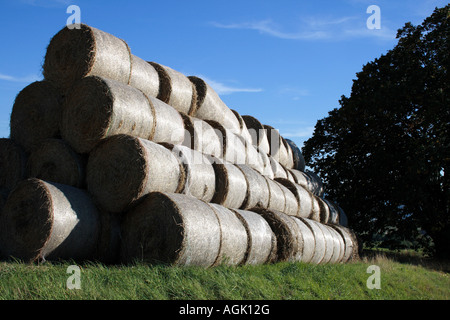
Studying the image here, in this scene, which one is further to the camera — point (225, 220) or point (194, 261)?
point (225, 220)

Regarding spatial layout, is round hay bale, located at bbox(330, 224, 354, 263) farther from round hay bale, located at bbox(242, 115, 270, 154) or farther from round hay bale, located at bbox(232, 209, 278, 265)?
round hay bale, located at bbox(232, 209, 278, 265)

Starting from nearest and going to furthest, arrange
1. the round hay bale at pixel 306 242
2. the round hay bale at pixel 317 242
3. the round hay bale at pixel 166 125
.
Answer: the round hay bale at pixel 166 125, the round hay bale at pixel 306 242, the round hay bale at pixel 317 242

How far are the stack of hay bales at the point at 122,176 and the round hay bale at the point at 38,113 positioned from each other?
19 mm

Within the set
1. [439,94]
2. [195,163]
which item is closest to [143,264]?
[195,163]

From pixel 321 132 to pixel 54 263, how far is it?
46.0ft

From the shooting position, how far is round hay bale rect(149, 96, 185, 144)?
320 inches

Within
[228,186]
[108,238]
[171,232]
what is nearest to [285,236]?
[228,186]

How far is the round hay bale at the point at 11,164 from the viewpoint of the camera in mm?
8188

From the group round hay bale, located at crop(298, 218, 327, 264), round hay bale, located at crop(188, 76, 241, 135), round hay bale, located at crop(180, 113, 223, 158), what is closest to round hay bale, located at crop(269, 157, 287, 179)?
round hay bale, located at crop(188, 76, 241, 135)

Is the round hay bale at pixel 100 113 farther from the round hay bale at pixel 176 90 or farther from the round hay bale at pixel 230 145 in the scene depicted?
the round hay bale at pixel 230 145

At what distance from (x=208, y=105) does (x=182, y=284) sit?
19.4 ft

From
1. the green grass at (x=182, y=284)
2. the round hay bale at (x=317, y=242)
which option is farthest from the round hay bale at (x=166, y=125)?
the round hay bale at (x=317, y=242)

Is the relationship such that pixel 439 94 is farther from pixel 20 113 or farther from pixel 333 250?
pixel 20 113
